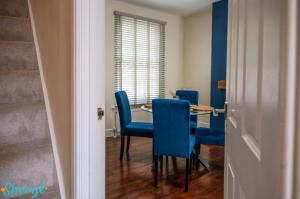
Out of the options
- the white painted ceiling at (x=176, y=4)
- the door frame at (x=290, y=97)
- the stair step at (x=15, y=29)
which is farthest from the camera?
the white painted ceiling at (x=176, y=4)

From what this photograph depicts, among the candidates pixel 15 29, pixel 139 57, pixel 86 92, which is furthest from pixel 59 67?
pixel 139 57

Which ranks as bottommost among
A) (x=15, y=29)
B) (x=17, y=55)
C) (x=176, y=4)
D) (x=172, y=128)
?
(x=172, y=128)

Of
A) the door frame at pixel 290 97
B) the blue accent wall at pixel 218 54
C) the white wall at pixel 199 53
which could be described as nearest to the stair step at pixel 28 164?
the door frame at pixel 290 97

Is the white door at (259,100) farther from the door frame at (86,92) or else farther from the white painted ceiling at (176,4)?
the white painted ceiling at (176,4)

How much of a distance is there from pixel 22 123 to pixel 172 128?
140 cm

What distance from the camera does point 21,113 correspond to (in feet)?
5.43

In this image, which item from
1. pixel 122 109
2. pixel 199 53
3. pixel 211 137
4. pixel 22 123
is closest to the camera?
pixel 22 123

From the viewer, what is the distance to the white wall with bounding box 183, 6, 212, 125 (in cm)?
523

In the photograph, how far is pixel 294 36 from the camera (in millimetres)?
399

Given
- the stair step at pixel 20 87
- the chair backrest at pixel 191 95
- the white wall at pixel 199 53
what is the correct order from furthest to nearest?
the white wall at pixel 199 53 → the chair backrest at pixel 191 95 → the stair step at pixel 20 87

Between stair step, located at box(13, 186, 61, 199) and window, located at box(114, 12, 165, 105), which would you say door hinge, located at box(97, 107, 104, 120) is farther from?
window, located at box(114, 12, 165, 105)

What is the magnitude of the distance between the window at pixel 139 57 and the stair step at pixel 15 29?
271 cm

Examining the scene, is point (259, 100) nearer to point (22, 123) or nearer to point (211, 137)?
point (22, 123)

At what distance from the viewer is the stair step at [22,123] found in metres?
1.60
